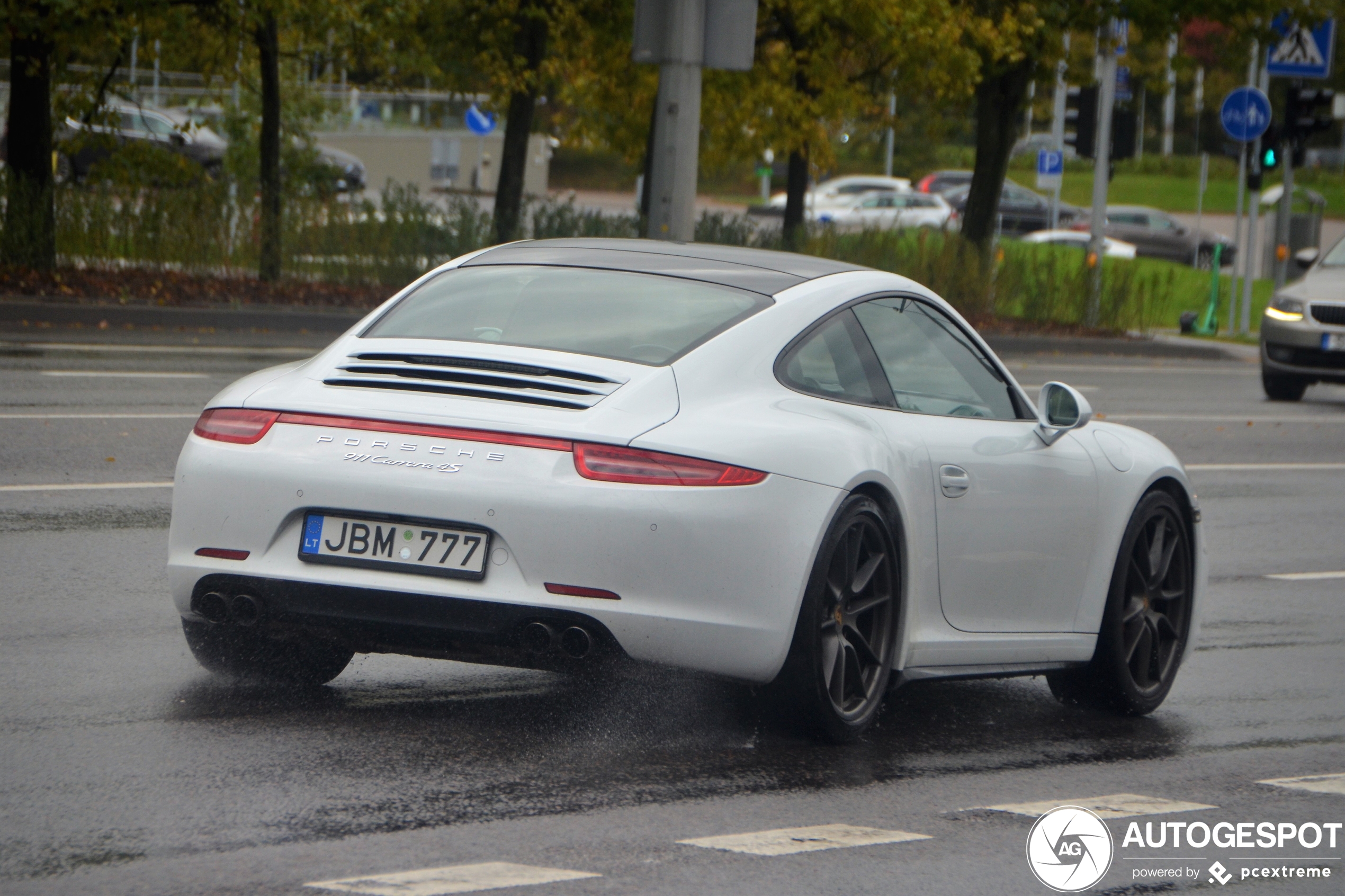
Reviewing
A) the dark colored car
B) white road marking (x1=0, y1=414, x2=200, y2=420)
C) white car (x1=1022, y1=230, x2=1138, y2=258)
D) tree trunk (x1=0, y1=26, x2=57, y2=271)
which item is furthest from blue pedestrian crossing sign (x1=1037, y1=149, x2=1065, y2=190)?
white road marking (x1=0, y1=414, x2=200, y2=420)

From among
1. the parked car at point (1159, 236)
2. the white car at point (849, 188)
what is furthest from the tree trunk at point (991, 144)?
the white car at point (849, 188)

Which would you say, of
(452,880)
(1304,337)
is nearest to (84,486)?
(452,880)

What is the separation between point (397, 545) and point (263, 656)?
3.46ft

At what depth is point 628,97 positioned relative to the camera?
2794 centimetres

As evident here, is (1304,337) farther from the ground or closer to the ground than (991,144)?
closer to the ground

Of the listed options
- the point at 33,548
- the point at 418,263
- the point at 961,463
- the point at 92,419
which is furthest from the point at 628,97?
the point at 961,463

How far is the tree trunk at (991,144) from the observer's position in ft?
93.5

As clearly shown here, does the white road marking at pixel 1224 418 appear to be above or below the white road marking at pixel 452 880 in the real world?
below

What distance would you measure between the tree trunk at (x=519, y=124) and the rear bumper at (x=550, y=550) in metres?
20.4

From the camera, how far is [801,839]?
15.1 feet

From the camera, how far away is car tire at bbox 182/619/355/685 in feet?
19.0

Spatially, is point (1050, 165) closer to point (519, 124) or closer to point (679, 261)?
point (519, 124)

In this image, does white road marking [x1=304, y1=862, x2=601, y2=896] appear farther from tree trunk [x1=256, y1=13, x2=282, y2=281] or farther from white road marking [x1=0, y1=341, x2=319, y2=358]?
tree trunk [x1=256, y1=13, x2=282, y2=281]

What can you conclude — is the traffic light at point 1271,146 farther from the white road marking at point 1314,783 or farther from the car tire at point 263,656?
the car tire at point 263,656
